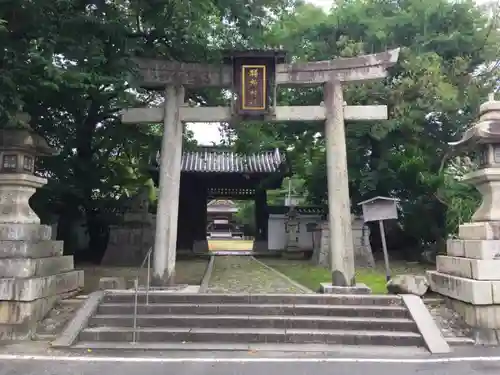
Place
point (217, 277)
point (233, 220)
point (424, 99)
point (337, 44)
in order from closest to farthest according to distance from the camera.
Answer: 1. point (217, 277)
2. point (424, 99)
3. point (337, 44)
4. point (233, 220)

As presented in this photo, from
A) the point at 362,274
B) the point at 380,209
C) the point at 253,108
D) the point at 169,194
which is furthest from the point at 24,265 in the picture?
the point at 362,274

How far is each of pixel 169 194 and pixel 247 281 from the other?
12.3ft

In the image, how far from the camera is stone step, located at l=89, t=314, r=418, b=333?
807 cm

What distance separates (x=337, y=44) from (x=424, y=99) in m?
3.71

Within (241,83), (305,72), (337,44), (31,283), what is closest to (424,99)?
(337,44)

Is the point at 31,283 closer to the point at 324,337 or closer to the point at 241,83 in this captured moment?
the point at 324,337

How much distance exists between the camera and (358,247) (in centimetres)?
1727

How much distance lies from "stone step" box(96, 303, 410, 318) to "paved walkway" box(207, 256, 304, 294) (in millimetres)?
1284

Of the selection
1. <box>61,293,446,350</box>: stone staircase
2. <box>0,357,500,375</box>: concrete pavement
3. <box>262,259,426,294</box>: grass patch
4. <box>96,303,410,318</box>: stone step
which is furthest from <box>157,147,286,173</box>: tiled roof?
<box>0,357,500,375</box>: concrete pavement

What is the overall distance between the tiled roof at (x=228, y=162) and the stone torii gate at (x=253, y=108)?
11.2m

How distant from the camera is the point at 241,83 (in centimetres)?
1054

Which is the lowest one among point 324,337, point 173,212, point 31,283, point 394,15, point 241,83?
point 324,337

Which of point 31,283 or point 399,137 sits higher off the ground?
point 399,137

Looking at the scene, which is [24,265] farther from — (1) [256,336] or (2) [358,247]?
(2) [358,247]
